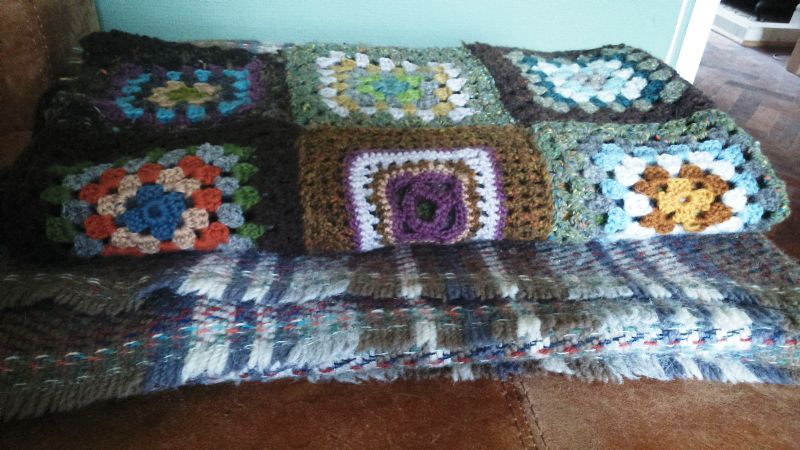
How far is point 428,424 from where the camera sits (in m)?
0.49

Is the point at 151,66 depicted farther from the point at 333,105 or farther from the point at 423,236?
the point at 423,236

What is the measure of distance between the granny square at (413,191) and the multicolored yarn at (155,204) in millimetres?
76

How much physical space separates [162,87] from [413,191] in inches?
16.2

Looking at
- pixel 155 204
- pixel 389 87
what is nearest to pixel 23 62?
pixel 155 204

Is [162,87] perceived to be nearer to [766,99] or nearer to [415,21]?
[415,21]

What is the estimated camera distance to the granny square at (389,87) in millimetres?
717

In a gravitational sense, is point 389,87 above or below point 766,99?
above

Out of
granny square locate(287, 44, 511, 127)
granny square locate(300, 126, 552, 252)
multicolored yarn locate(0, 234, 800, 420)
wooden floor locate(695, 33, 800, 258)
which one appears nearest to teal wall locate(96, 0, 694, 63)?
granny square locate(287, 44, 511, 127)

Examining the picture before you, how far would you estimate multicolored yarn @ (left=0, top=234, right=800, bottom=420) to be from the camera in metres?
0.48

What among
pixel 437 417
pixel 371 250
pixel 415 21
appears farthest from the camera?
pixel 415 21

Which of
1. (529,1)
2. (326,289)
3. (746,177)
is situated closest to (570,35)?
(529,1)

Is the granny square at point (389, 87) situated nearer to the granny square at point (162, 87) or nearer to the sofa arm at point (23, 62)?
the granny square at point (162, 87)

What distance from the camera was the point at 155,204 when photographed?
0.53m

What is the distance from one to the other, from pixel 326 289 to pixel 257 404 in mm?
120
